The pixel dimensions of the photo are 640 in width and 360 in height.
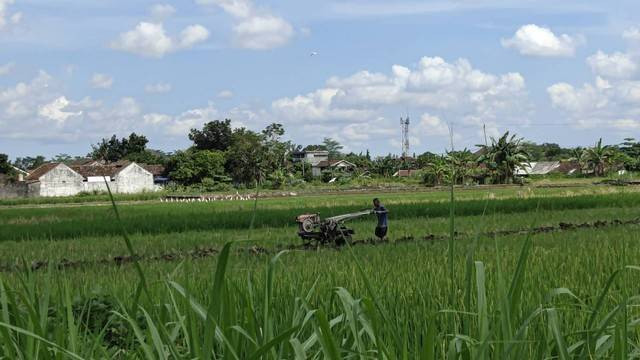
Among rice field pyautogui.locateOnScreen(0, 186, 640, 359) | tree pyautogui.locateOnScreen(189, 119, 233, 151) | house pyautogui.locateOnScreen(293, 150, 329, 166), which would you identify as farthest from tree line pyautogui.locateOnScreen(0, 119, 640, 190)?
rice field pyautogui.locateOnScreen(0, 186, 640, 359)

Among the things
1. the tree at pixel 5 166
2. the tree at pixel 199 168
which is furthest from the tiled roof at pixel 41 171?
the tree at pixel 199 168

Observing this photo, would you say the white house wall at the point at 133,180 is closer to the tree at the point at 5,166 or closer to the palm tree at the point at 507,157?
the tree at the point at 5,166

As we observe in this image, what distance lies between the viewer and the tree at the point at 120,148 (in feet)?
293

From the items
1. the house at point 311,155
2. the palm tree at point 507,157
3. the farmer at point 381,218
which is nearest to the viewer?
the farmer at point 381,218

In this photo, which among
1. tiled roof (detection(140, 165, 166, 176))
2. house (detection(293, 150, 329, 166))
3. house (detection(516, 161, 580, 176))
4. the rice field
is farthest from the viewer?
house (detection(293, 150, 329, 166))

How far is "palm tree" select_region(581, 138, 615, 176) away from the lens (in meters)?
71.5

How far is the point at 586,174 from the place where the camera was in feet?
241

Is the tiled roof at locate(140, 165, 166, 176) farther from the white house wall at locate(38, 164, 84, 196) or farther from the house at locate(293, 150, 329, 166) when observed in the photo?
the house at locate(293, 150, 329, 166)

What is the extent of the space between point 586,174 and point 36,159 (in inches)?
3481

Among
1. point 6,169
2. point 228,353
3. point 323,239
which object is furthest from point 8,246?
point 6,169

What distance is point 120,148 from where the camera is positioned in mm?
90875

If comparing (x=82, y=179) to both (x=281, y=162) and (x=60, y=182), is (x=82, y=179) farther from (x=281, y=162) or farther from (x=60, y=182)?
(x=281, y=162)

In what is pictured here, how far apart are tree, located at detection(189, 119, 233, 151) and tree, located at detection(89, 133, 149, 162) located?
1252 centimetres

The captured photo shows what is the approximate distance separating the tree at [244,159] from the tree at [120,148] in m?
23.0
